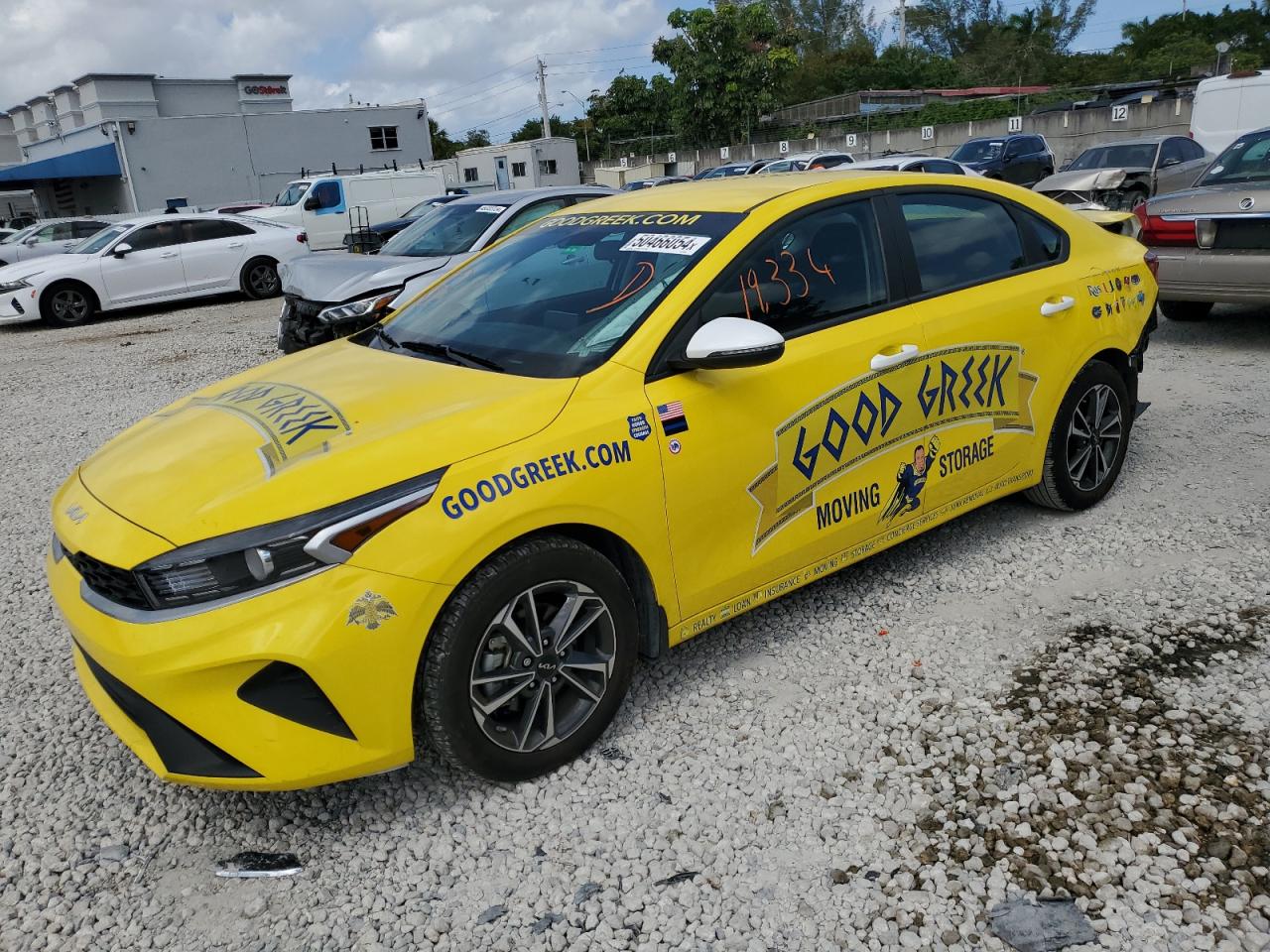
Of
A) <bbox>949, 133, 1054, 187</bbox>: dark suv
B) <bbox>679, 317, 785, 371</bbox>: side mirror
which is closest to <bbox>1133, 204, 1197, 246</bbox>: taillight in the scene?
<bbox>679, 317, 785, 371</bbox>: side mirror

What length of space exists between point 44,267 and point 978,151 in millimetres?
18083

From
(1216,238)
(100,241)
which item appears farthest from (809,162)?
(1216,238)

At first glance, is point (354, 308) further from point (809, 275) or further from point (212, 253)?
point (212, 253)

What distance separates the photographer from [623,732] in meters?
3.19

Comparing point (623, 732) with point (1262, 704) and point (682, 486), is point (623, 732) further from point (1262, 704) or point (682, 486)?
point (1262, 704)

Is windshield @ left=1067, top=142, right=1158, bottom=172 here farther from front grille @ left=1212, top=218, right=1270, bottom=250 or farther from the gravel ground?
the gravel ground

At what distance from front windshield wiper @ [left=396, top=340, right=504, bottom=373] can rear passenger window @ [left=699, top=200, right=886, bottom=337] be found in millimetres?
721

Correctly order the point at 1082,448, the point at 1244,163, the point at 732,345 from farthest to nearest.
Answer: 1. the point at 1244,163
2. the point at 1082,448
3. the point at 732,345

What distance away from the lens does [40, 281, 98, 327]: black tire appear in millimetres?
13938

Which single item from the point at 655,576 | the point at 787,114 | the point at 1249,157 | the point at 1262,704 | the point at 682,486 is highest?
the point at 787,114

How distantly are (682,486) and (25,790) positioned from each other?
7.47 feet

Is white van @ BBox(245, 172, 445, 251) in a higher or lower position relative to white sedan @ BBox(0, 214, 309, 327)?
higher

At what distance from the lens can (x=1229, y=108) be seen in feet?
48.1

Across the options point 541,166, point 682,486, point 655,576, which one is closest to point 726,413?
point 682,486
